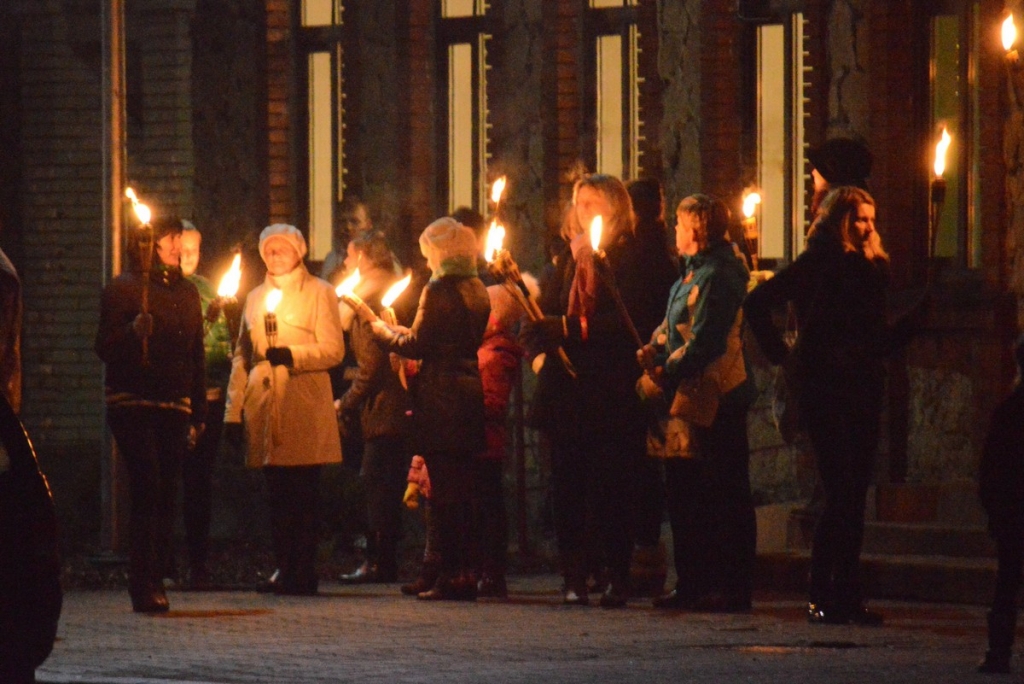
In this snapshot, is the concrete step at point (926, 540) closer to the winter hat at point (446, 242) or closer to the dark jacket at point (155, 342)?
the winter hat at point (446, 242)

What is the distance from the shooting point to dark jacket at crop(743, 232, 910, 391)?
35.6ft

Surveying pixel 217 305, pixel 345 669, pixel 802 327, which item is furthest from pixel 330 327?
pixel 345 669

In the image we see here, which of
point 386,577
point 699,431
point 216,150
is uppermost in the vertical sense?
point 216,150

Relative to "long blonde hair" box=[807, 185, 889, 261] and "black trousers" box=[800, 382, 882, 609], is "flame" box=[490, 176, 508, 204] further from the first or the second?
"black trousers" box=[800, 382, 882, 609]

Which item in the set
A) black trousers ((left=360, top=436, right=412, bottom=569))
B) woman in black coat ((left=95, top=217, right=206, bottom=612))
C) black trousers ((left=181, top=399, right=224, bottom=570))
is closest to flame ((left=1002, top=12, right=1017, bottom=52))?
black trousers ((left=360, top=436, right=412, bottom=569))

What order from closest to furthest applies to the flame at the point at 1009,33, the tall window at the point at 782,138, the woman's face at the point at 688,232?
1. the woman's face at the point at 688,232
2. the flame at the point at 1009,33
3. the tall window at the point at 782,138

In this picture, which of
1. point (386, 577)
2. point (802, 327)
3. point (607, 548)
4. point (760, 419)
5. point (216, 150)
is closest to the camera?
point (802, 327)

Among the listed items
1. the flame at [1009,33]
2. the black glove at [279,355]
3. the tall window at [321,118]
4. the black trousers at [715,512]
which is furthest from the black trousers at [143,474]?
the tall window at [321,118]

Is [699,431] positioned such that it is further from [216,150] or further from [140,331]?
[216,150]

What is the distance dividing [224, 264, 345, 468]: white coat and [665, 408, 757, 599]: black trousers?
2189mm

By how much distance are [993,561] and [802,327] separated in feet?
7.64

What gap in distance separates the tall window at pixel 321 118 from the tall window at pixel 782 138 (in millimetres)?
3851

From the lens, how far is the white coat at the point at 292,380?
12.9 m

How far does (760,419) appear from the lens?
17125mm
